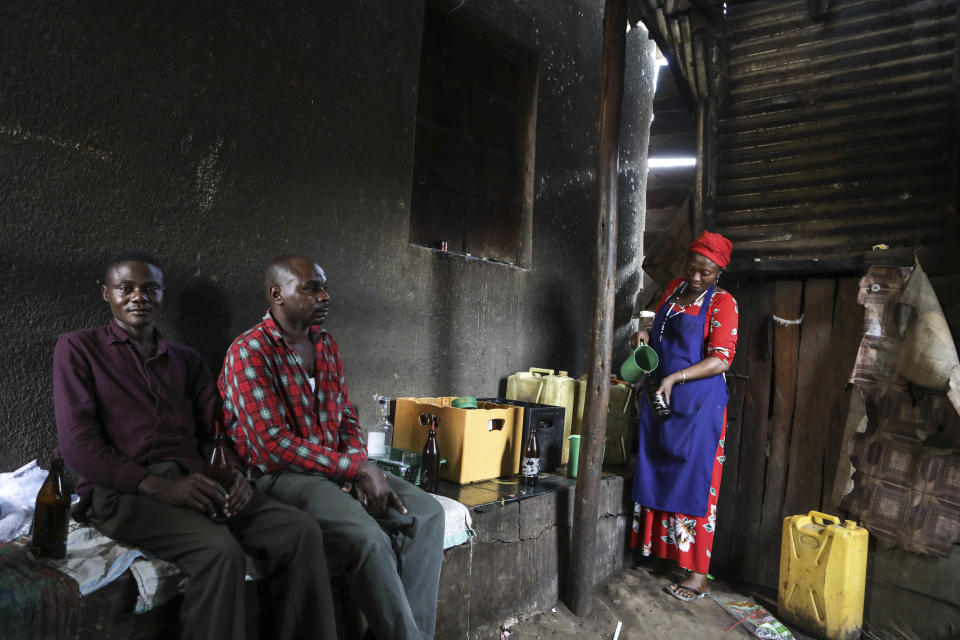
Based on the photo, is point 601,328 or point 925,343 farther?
point 601,328

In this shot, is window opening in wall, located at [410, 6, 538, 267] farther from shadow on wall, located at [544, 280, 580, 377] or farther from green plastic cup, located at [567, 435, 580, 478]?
green plastic cup, located at [567, 435, 580, 478]

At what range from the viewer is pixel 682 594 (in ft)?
12.9

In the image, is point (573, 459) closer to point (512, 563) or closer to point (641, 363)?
point (641, 363)

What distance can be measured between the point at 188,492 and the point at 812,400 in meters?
3.79

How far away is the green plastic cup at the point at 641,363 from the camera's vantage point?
3.87 metres

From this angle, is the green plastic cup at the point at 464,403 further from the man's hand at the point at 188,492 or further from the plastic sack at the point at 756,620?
the plastic sack at the point at 756,620

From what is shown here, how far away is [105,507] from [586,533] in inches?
95.9

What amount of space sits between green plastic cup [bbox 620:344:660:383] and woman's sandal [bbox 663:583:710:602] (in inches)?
51.2

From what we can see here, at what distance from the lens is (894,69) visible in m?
3.96

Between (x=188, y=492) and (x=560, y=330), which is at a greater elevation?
(x=560, y=330)

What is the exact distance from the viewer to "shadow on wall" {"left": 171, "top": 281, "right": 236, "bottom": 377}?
295 cm

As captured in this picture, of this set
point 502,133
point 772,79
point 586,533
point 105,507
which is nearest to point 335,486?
point 105,507

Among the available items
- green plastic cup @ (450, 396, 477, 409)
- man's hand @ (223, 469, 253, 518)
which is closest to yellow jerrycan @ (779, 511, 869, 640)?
green plastic cup @ (450, 396, 477, 409)

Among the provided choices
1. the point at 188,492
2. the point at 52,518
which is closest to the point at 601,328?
the point at 188,492
